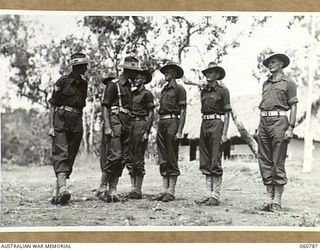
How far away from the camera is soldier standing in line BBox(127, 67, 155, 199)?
4.99 meters

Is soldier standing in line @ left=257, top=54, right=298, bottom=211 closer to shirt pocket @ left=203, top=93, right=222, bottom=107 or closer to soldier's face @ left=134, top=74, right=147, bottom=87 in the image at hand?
shirt pocket @ left=203, top=93, right=222, bottom=107

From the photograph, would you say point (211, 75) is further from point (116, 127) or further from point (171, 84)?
point (116, 127)

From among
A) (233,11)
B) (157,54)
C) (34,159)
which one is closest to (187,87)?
(157,54)

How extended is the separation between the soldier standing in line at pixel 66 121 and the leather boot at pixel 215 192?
1236 mm

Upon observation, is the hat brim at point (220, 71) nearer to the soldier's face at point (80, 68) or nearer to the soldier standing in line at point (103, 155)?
the soldier standing in line at point (103, 155)

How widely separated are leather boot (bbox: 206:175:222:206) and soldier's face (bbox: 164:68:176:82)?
947 mm

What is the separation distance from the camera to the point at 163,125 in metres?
5.00

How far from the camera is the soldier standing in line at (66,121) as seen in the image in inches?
193

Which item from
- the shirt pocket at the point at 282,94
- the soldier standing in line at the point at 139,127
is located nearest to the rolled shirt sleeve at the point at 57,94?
the soldier standing in line at the point at 139,127

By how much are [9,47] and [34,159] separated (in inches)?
39.5

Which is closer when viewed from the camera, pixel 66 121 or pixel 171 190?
pixel 66 121

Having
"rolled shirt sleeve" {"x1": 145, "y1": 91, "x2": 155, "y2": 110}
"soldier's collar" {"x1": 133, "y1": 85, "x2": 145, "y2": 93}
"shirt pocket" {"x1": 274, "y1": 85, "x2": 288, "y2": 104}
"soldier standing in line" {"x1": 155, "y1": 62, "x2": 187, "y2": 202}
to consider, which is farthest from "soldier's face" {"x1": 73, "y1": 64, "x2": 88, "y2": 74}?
"shirt pocket" {"x1": 274, "y1": 85, "x2": 288, "y2": 104}

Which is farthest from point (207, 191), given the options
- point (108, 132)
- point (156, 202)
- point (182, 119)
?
point (108, 132)

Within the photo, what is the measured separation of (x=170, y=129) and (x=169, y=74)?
49 centimetres
